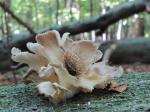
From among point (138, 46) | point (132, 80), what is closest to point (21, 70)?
point (138, 46)

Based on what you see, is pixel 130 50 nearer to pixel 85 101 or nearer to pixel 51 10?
pixel 85 101

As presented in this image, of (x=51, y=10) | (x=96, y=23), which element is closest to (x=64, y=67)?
(x=96, y=23)

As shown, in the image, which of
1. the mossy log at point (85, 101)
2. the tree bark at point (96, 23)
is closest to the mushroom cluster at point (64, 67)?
the mossy log at point (85, 101)

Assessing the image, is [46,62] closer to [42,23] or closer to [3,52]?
[3,52]

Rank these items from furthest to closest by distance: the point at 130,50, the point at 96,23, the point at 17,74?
the point at 130,50 < the point at 17,74 < the point at 96,23

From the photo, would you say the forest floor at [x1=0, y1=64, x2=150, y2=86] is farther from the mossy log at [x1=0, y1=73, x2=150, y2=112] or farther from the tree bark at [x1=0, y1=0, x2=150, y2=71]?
the mossy log at [x1=0, y1=73, x2=150, y2=112]

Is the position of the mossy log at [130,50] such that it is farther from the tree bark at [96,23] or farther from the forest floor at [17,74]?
the tree bark at [96,23]
